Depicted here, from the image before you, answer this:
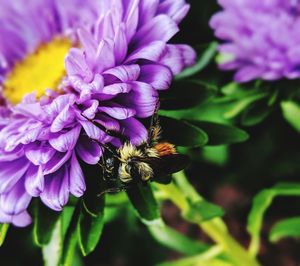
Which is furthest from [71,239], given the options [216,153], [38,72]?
[216,153]

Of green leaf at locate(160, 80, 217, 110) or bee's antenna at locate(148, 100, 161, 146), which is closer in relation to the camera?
bee's antenna at locate(148, 100, 161, 146)

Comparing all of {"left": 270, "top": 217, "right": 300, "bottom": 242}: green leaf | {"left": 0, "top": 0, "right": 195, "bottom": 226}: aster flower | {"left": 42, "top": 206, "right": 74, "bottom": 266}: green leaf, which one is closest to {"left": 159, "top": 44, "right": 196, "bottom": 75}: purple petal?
{"left": 0, "top": 0, "right": 195, "bottom": 226}: aster flower

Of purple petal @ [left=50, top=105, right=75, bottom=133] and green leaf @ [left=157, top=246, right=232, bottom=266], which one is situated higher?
Result: purple petal @ [left=50, top=105, right=75, bottom=133]

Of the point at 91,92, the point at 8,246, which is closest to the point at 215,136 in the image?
the point at 91,92

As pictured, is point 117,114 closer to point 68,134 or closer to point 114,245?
point 68,134

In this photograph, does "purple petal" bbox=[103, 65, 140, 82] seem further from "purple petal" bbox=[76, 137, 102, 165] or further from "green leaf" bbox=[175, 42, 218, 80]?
"green leaf" bbox=[175, 42, 218, 80]

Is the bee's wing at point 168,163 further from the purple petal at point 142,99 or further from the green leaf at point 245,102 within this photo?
the green leaf at point 245,102

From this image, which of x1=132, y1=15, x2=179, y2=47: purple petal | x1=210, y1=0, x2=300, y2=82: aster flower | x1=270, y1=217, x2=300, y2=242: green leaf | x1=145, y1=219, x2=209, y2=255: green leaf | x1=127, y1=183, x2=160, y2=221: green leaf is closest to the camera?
x1=132, y1=15, x2=179, y2=47: purple petal
